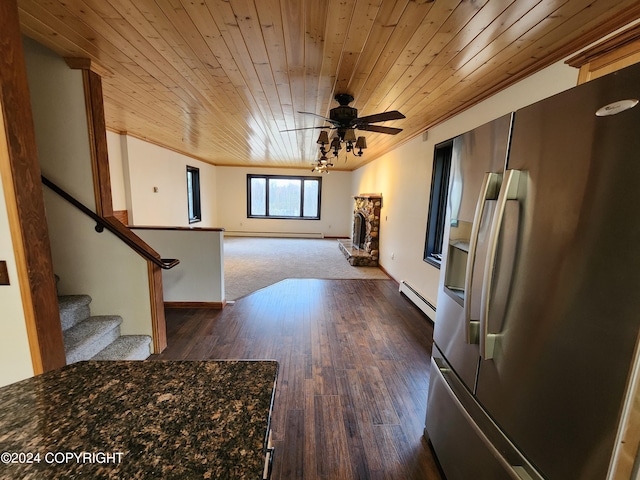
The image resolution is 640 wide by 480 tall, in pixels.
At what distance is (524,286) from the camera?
942 millimetres

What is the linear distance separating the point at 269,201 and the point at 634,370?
904 cm

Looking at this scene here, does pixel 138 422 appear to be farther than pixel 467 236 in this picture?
No

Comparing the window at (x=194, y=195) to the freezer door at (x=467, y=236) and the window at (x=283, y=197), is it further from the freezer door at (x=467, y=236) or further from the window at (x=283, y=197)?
the freezer door at (x=467, y=236)

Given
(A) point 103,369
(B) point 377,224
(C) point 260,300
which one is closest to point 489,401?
(A) point 103,369

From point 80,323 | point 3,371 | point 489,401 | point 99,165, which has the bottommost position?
point 80,323

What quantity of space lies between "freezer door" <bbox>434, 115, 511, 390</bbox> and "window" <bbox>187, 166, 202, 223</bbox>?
6.79m

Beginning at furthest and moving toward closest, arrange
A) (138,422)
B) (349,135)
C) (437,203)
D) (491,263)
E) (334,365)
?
(437,203) → (349,135) → (334,365) → (491,263) → (138,422)

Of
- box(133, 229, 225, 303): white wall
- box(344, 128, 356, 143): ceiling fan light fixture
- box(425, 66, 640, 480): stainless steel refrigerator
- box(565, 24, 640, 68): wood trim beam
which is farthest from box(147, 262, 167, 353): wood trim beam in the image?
box(565, 24, 640, 68): wood trim beam

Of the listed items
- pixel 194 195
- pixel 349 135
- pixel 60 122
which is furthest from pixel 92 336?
pixel 194 195

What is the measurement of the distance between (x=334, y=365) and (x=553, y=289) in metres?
1.95

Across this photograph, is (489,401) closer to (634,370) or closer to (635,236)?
(634,370)

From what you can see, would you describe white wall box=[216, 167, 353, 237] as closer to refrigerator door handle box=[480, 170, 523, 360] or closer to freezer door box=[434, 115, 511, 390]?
freezer door box=[434, 115, 511, 390]

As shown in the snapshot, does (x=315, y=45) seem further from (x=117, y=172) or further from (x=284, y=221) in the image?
(x=284, y=221)

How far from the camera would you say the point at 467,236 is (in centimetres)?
145
